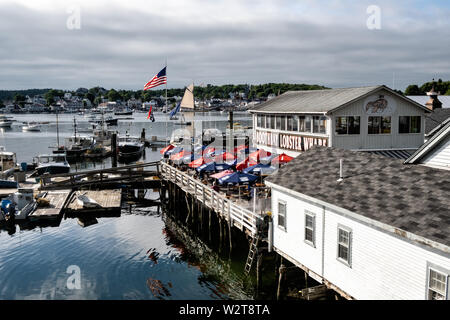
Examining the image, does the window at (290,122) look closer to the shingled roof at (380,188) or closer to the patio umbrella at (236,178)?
the patio umbrella at (236,178)

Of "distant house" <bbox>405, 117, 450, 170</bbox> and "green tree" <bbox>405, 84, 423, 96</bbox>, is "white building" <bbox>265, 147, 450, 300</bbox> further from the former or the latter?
"green tree" <bbox>405, 84, 423, 96</bbox>

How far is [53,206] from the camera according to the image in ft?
126

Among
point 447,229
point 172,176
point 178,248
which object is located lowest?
point 178,248

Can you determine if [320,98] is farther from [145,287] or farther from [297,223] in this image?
[145,287]

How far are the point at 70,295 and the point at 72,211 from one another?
1677 cm

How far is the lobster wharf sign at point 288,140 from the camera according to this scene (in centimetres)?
3316

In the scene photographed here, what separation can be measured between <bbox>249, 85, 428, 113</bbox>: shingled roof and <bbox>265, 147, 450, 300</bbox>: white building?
445 inches

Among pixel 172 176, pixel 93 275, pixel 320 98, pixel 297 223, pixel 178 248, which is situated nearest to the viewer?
pixel 297 223

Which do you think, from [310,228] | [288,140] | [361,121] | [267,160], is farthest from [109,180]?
[310,228]

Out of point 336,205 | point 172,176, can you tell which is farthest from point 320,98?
point 336,205

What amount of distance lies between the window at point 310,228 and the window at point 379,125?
645 inches

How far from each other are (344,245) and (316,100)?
2139 cm

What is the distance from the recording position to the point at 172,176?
42438mm

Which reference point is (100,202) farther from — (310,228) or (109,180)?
(310,228)
